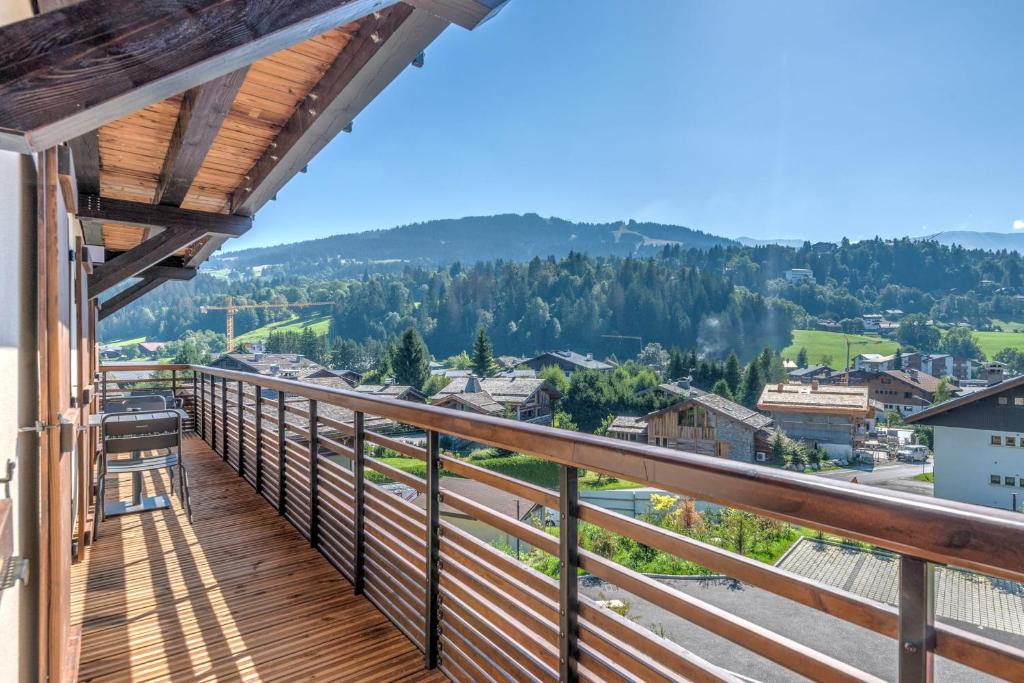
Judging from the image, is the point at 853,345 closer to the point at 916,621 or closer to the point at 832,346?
the point at 832,346

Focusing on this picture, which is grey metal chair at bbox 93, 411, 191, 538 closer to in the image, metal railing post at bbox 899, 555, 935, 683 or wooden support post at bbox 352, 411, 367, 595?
wooden support post at bbox 352, 411, 367, 595

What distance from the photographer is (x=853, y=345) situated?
1452 inches

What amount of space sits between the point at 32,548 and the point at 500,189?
368 ft

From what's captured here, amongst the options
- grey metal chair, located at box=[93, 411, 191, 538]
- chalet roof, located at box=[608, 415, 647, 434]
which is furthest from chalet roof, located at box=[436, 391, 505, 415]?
grey metal chair, located at box=[93, 411, 191, 538]

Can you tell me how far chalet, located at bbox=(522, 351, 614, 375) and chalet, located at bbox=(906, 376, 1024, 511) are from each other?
41180 millimetres

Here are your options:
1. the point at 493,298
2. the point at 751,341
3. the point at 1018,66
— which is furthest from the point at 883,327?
the point at 493,298

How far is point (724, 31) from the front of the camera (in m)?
49.1

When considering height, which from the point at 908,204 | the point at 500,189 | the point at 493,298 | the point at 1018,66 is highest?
the point at 500,189

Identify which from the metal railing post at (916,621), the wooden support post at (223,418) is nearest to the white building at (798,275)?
the wooden support post at (223,418)

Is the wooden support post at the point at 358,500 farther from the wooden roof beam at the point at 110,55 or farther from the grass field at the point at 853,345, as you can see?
the grass field at the point at 853,345

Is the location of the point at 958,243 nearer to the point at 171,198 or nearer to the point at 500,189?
the point at 171,198

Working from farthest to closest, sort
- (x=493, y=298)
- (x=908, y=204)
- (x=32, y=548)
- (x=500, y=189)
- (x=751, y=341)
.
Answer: (x=500, y=189) → (x=908, y=204) → (x=493, y=298) → (x=751, y=341) → (x=32, y=548)

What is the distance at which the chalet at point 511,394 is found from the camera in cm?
3341

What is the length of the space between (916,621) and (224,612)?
2608 mm
